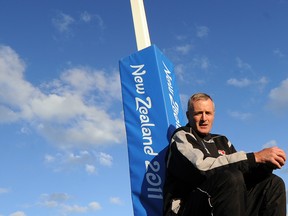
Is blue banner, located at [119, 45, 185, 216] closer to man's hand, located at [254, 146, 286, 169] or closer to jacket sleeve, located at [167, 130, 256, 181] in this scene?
jacket sleeve, located at [167, 130, 256, 181]

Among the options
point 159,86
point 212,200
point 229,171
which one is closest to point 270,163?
point 229,171

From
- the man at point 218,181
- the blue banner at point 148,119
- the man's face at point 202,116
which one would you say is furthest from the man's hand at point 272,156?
the blue banner at point 148,119

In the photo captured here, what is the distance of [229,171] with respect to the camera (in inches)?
91.3

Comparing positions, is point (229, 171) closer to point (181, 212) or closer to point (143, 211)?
point (181, 212)

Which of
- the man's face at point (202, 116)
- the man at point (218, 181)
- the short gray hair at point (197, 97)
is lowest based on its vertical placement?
the man at point (218, 181)

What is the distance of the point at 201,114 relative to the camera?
2922 mm

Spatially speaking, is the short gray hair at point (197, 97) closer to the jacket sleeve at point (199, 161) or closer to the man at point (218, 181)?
the man at point (218, 181)

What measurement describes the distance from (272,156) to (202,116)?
2.10 ft

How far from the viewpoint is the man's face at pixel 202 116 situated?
292cm

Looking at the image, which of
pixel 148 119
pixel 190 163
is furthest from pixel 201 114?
pixel 148 119

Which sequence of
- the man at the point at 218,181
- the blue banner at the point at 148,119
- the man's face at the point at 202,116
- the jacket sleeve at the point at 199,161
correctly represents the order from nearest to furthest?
the man at the point at 218,181
the jacket sleeve at the point at 199,161
the man's face at the point at 202,116
the blue banner at the point at 148,119

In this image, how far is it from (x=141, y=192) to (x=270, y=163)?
1.24m

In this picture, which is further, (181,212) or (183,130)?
(183,130)

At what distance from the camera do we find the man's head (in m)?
2.92
